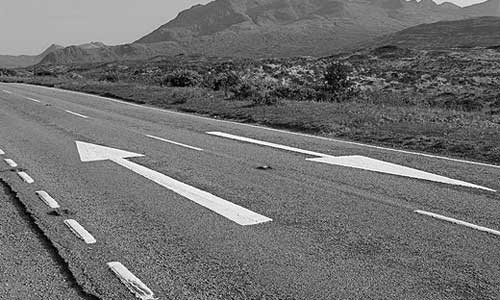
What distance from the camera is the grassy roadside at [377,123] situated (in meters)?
10.6

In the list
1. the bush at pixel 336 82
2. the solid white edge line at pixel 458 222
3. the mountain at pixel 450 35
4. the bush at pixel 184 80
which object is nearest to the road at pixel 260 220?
the solid white edge line at pixel 458 222

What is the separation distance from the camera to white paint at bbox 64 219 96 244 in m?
5.18

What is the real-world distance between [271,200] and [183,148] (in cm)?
432

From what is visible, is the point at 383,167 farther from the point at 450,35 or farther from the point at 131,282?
the point at 450,35

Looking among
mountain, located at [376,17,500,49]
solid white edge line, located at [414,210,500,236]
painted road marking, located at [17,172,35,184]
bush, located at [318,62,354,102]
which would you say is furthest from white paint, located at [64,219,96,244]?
mountain, located at [376,17,500,49]

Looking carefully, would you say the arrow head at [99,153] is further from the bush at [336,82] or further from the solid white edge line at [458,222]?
the bush at [336,82]

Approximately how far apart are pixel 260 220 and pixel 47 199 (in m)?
2.79

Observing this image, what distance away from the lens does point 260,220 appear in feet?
18.7

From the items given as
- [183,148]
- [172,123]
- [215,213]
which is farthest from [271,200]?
[172,123]

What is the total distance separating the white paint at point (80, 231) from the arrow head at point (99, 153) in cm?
374

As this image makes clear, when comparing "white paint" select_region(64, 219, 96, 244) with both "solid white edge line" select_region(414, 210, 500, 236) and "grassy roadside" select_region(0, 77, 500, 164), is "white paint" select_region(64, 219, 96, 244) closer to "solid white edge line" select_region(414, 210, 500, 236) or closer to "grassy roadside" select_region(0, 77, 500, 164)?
"solid white edge line" select_region(414, 210, 500, 236)

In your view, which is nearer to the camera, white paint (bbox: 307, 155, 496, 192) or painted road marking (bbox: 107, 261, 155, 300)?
painted road marking (bbox: 107, 261, 155, 300)

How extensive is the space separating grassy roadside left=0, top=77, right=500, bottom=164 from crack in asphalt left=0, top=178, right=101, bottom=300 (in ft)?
23.8

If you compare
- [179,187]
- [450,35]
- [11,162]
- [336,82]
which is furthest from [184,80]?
[450,35]
